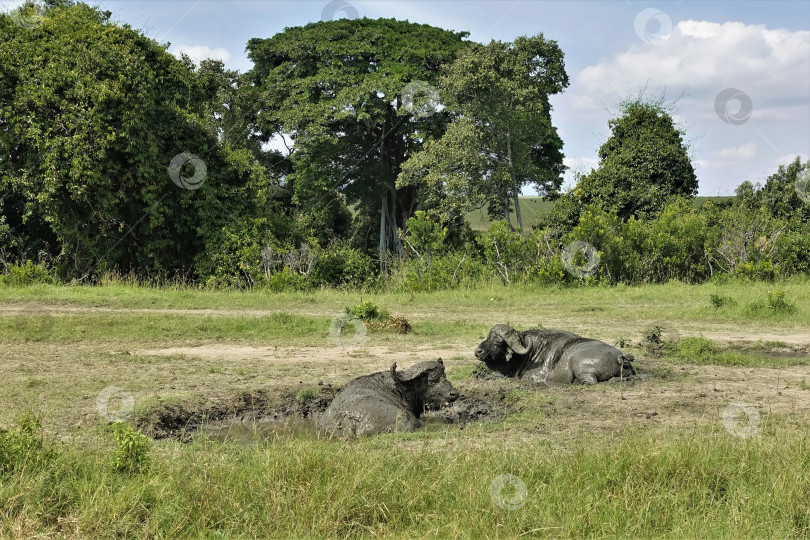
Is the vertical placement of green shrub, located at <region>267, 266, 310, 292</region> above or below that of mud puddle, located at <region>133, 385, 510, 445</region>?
above

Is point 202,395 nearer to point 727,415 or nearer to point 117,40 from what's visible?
point 727,415

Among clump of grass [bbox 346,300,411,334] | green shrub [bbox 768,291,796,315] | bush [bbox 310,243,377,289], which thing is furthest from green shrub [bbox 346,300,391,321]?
green shrub [bbox 768,291,796,315]

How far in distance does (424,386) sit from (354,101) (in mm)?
25825

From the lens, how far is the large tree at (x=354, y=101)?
32031 mm

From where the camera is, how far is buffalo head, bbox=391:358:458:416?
24.1ft

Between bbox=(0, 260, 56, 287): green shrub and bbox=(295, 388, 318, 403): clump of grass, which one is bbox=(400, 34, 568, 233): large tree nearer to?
bbox=(0, 260, 56, 287): green shrub

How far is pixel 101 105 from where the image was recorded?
18953mm

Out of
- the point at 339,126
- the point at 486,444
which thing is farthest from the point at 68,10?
the point at 486,444

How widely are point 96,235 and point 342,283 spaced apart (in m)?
6.45

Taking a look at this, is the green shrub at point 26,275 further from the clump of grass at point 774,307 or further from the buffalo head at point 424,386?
the clump of grass at point 774,307

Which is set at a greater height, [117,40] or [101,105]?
[117,40]

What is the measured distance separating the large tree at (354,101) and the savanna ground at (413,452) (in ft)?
70.5

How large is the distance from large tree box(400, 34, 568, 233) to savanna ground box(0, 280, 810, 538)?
14.5m

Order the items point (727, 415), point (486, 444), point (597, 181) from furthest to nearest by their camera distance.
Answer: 1. point (597, 181)
2. point (727, 415)
3. point (486, 444)
